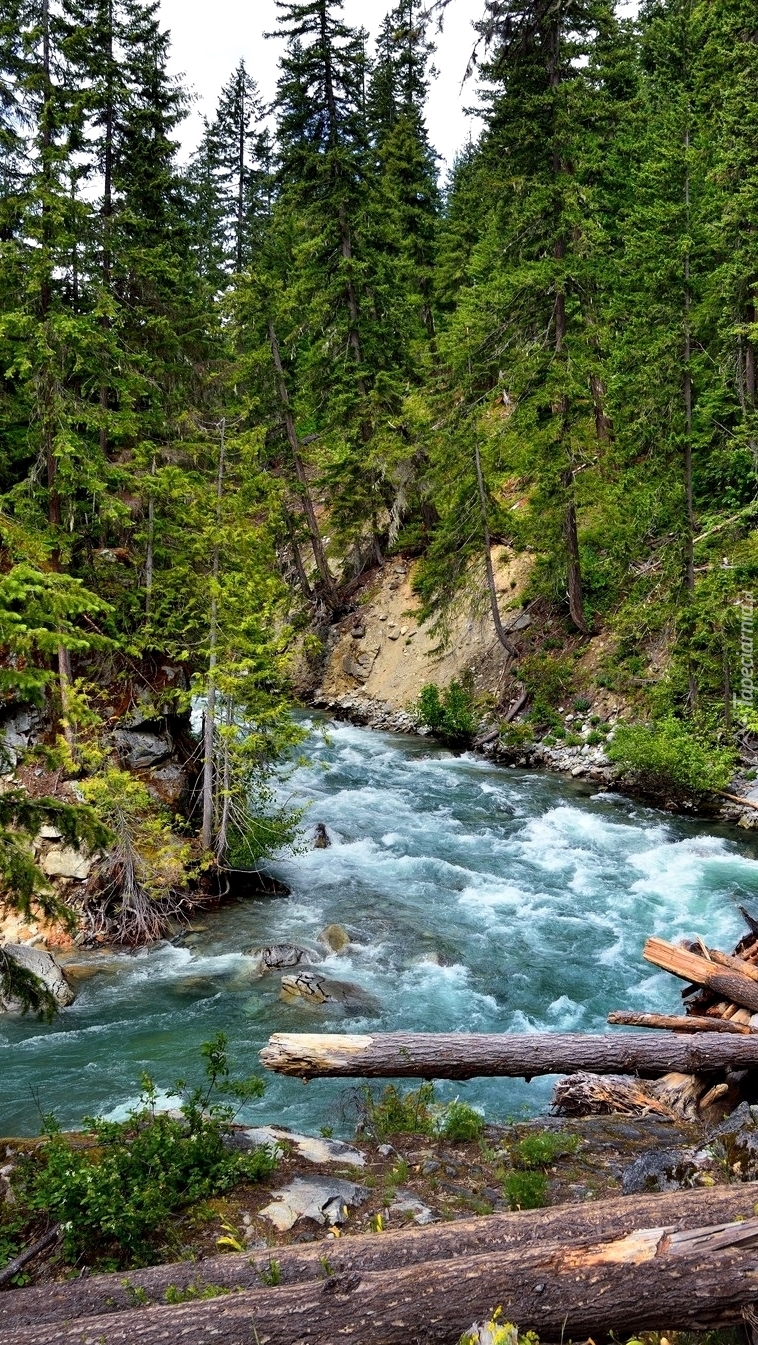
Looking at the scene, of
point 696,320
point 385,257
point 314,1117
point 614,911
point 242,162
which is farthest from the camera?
point 242,162

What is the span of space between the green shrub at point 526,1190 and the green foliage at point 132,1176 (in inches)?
69.3

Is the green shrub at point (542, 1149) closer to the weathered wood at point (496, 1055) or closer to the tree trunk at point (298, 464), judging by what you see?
the weathered wood at point (496, 1055)

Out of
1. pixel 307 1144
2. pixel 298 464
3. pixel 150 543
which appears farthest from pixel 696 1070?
pixel 298 464

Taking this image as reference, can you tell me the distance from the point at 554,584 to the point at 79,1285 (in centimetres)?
1944

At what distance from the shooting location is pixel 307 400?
1082 inches

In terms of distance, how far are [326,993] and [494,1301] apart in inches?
257

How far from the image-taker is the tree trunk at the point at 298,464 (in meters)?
26.1

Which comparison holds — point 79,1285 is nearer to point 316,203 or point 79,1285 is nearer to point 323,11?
point 316,203

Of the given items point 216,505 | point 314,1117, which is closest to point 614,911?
point 314,1117

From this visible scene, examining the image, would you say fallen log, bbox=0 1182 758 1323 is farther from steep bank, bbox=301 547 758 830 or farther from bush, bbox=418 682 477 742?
bush, bbox=418 682 477 742

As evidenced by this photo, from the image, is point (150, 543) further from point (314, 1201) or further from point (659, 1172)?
point (659, 1172)

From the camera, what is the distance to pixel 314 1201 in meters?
5.59

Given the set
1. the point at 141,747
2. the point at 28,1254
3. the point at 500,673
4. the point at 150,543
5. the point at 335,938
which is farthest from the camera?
the point at 500,673

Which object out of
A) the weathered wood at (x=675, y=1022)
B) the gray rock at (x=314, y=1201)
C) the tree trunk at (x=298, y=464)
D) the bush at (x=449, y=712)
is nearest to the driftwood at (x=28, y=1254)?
the gray rock at (x=314, y=1201)
